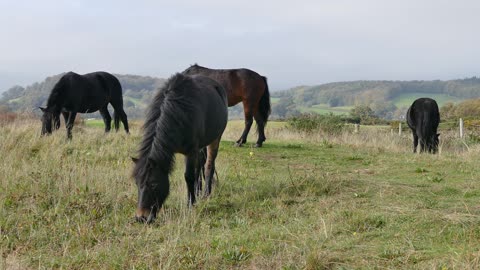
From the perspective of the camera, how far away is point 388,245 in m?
4.34

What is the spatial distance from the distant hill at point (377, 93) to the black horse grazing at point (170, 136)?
8314 cm

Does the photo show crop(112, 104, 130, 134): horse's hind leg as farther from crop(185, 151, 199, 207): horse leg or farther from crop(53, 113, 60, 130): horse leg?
crop(185, 151, 199, 207): horse leg

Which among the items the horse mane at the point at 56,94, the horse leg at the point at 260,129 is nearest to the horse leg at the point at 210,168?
the horse leg at the point at 260,129

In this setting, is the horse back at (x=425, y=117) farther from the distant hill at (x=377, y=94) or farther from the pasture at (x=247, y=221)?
the distant hill at (x=377, y=94)

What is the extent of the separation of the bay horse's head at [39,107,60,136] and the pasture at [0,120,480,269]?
7.76 feet

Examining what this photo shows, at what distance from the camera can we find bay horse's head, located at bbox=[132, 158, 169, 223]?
5.23 meters

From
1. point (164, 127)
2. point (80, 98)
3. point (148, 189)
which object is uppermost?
point (80, 98)

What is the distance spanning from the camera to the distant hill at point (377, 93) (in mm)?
95312

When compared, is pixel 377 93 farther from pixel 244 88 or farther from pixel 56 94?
pixel 56 94

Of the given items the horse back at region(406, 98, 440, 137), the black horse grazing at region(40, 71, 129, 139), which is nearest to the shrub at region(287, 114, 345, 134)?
the horse back at region(406, 98, 440, 137)

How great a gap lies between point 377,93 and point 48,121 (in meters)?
94.5

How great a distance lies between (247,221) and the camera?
5430 millimetres

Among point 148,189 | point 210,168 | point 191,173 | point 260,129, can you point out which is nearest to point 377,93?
point 260,129

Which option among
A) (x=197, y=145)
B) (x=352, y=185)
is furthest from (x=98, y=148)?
(x=352, y=185)
